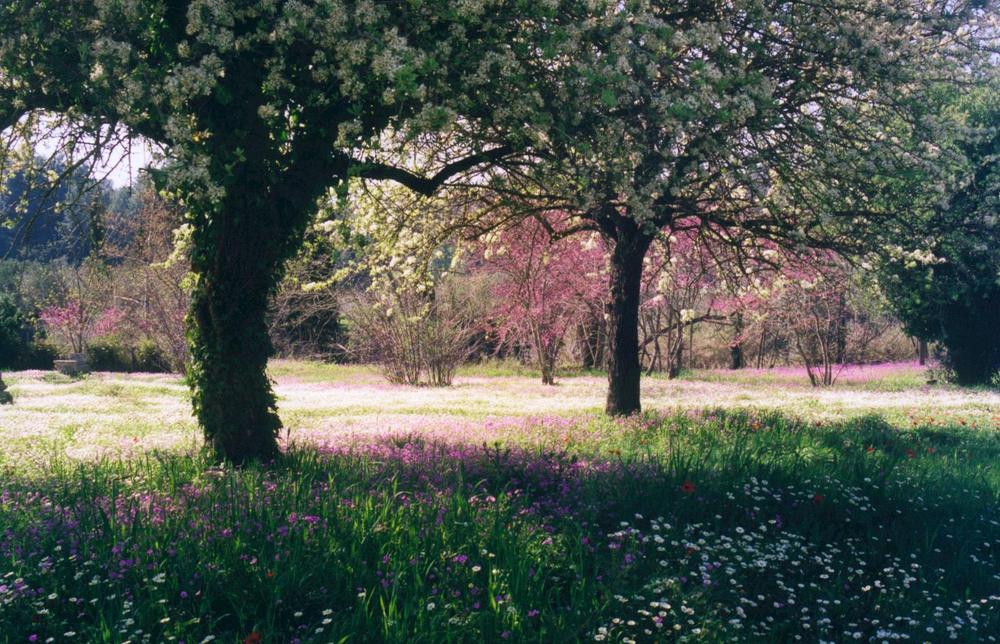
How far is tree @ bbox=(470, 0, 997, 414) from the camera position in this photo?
328 inches

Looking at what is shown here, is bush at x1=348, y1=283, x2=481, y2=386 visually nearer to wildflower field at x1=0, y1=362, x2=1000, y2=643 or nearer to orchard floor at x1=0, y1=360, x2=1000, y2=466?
orchard floor at x1=0, y1=360, x2=1000, y2=466

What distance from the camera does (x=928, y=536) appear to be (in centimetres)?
723

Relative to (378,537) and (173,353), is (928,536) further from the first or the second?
(173,353)

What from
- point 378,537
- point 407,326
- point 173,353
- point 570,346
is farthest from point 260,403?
point 570,346

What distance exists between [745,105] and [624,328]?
269 inches

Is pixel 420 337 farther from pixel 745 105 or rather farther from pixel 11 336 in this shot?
pixel 11 336

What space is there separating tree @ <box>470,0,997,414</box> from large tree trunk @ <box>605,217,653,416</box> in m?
1.60

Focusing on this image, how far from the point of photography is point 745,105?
826 cm

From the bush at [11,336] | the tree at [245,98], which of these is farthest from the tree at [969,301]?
the bush at [11,336]

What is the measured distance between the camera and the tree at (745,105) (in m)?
8.32

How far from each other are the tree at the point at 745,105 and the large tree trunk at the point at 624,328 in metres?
1.60

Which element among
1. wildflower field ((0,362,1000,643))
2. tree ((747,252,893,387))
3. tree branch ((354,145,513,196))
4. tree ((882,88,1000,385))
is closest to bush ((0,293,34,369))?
wildflower field ((0,362,1000,643))

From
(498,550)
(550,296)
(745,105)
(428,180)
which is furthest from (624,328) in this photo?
(550,296)

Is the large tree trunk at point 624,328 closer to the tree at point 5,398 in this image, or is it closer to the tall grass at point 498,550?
the tall grass at point 498,550
